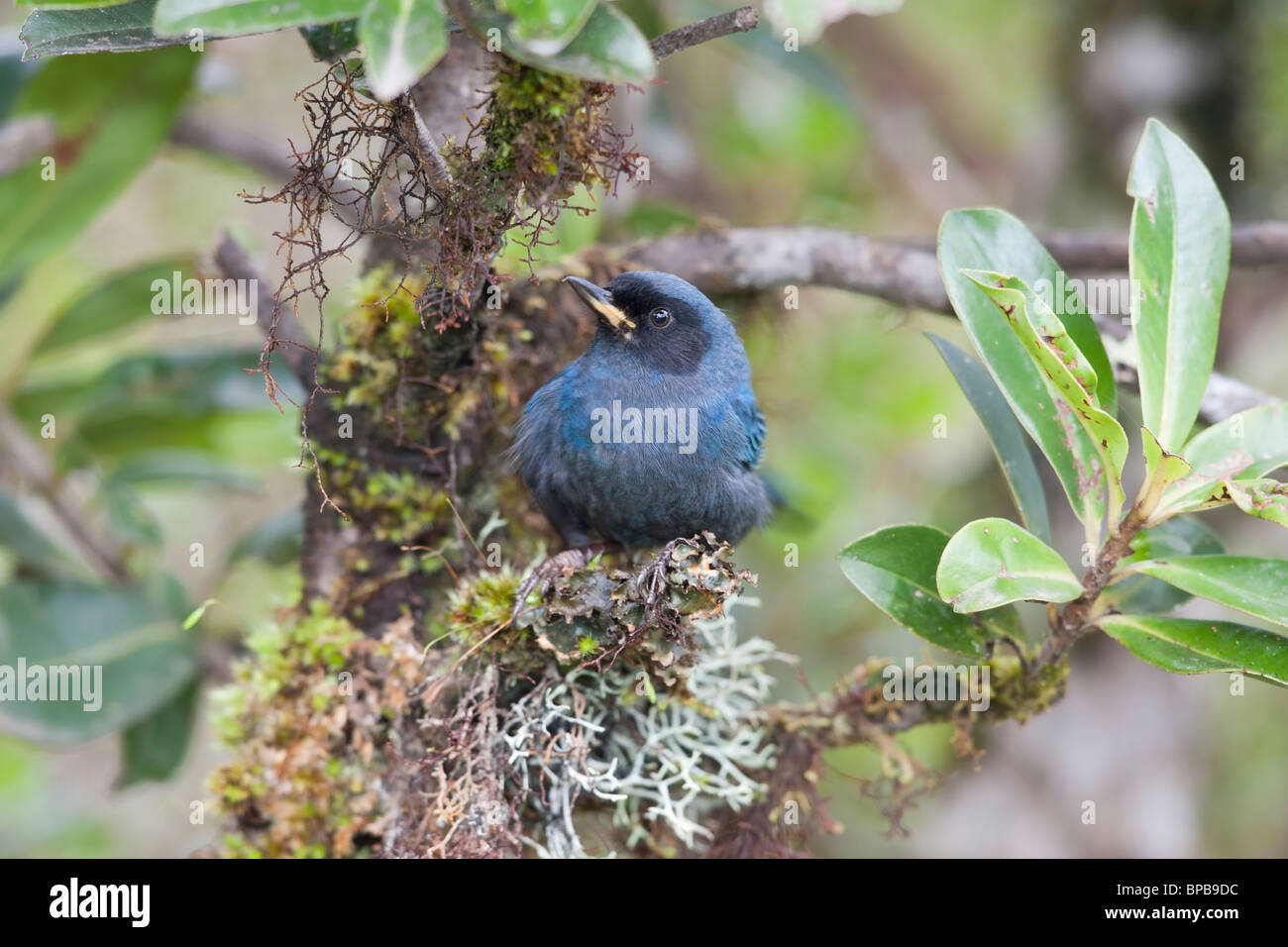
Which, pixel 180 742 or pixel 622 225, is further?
pixel 622 225

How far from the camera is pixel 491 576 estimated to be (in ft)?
8.04

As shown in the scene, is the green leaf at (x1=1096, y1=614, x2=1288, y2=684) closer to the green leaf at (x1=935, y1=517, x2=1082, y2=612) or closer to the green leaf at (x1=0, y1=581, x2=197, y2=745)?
the green leaf at (x1=935, y1=517, x2=1082, y2=612)

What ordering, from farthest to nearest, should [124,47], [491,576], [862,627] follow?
[862,627], [491,576], [124,47]

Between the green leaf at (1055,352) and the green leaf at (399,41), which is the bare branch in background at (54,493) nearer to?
the green leaf at (399,41)

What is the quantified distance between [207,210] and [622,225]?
12.5 ft

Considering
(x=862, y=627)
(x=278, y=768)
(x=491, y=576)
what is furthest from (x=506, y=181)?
(x=862, y=627)

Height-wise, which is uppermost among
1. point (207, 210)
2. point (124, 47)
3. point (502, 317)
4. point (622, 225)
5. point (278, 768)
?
point (207, 210)

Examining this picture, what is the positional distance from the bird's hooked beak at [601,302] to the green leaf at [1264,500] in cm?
142

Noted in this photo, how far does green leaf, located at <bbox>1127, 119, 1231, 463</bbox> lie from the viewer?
2.39 m

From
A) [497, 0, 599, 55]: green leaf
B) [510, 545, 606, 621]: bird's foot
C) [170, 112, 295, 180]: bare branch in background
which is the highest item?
[170, 112, 295, 180]: bare branch in background

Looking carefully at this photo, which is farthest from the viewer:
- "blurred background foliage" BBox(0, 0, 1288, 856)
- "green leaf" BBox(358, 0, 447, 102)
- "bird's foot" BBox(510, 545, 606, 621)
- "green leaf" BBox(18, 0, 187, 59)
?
"blurred background foliage" BBox(0, 0, 1288, 856)

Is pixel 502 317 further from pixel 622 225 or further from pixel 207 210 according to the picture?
pixel 207 210

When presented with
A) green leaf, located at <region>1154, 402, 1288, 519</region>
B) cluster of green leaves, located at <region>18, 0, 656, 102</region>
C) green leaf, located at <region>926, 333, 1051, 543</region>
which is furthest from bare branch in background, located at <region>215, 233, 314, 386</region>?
green leaf, located at <region>1154, 402, 1288, 519</region>

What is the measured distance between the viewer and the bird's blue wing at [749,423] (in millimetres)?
2842
